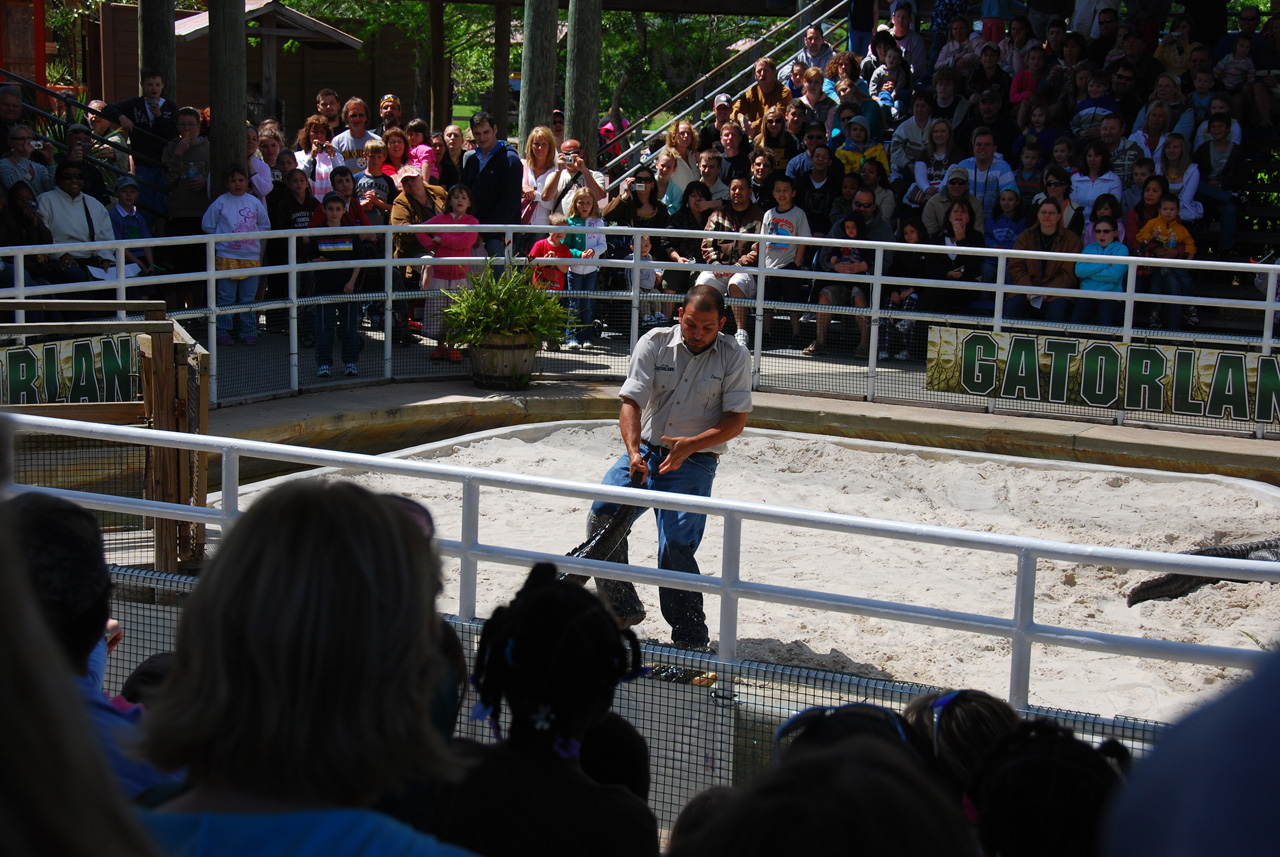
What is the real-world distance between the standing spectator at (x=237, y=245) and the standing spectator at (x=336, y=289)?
53cm

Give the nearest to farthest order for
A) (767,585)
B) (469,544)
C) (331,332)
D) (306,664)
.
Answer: (306,664) → (767,585) → (469,544) → (331,332)

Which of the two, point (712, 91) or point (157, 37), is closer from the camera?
point (157, 37)

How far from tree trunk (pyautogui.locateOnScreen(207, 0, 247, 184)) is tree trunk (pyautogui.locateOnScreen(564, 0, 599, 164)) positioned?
4194mm

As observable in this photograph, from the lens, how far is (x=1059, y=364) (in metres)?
10.7

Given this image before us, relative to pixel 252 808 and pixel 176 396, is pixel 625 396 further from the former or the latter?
pixel 252 808

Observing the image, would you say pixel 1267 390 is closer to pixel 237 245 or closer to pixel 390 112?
pixel 237 245

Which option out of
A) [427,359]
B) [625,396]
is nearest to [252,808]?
[625,396]

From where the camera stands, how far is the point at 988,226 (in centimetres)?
1241

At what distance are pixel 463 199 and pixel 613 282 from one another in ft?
6.01

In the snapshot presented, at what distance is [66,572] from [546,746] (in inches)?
36.2

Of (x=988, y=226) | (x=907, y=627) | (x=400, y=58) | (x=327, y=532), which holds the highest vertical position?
(x=400, y=58)

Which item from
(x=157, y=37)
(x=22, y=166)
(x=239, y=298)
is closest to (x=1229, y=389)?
(x=239, y=298)

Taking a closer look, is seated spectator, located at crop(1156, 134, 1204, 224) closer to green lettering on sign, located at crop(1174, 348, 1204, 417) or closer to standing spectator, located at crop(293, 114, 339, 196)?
green lettering on sign, located at crop(1174, 348, 1204, 417)

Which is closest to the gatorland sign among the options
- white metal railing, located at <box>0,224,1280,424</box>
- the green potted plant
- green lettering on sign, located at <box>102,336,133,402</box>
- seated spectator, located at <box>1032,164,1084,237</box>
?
white metal railing, located at <box>0,224,1280,424</box>
